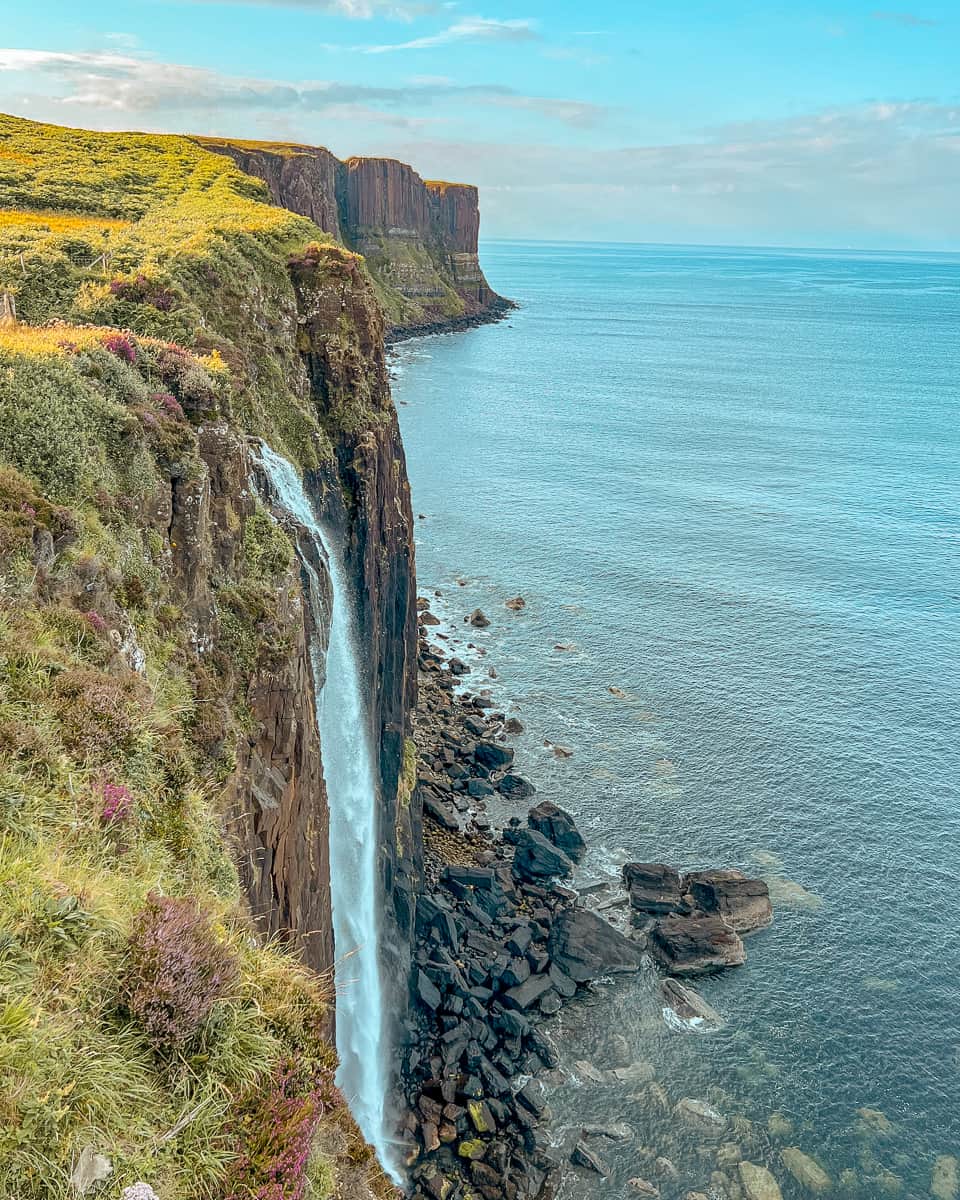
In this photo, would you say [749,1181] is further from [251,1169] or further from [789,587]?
[789,587]

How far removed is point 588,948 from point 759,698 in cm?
2354

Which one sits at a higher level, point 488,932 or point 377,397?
point 377,397

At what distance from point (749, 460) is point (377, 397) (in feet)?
246

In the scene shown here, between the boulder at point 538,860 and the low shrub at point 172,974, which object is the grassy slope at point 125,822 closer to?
the low shrub at point 172,974

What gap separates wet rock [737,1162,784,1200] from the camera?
2791 centimetres

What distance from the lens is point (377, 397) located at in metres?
36.9

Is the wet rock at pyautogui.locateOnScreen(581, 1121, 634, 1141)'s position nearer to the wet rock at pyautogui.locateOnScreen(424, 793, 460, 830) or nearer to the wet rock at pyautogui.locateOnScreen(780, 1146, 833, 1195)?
the wet rock at pyautogui.locateOnScreen(780, 1146, 833, 1195)

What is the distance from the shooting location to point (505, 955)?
1407 inches

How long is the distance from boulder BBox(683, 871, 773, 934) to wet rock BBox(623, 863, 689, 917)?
28.9 inches

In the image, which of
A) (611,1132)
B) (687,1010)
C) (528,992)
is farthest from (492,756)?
(611,1132)

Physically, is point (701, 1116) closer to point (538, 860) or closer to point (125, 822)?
point (538, 860)

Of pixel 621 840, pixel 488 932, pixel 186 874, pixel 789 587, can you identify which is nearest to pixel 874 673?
pixel 789 587

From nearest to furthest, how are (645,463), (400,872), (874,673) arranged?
1. (400,872)
2. (874,673)
3. (645,463)

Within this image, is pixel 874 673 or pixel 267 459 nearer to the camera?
pixel 267 459
